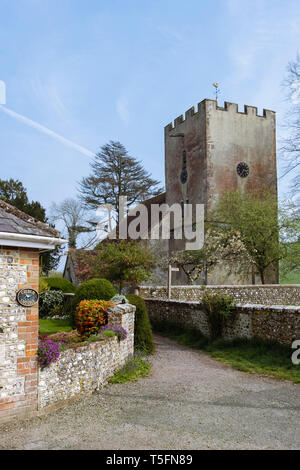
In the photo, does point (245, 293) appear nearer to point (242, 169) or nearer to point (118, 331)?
point (242, 169)

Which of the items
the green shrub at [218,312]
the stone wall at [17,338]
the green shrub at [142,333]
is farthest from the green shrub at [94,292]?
the stone wall at [17,338]

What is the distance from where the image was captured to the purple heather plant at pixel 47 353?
19.7 feet

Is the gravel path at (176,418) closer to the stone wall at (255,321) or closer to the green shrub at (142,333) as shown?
the stone wall at (255,321)

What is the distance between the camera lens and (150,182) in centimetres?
3466

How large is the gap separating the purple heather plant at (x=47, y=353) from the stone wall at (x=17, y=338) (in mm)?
100

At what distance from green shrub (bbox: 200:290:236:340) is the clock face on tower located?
16.2 metres

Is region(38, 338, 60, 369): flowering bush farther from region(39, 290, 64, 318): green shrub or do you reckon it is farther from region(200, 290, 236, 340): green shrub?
region(39, 290, 64, 318): green shrub

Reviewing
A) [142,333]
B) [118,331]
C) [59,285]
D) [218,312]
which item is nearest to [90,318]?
[118,331]

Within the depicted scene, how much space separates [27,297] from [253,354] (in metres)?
6.46

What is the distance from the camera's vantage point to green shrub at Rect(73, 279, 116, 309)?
42.1ft

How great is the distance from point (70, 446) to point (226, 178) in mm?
22973

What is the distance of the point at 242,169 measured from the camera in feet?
87.9

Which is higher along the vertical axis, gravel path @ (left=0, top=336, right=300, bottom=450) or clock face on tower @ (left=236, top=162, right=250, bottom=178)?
clock face on tower @ (left=236, top=162, right=250, bottom=178)

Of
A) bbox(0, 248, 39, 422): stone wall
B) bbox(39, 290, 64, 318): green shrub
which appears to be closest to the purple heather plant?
bbox(0, 248, 39, 422): stone wall
